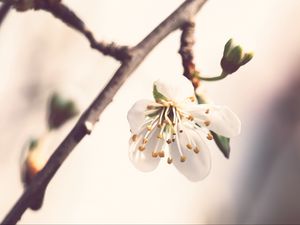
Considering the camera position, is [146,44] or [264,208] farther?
[264,208]

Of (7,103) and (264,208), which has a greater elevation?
(264,208)

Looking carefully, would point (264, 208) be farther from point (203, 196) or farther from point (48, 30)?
point (48, 30)

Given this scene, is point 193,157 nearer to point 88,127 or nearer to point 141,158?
point 141,158

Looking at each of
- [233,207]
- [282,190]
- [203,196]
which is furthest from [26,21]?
[282,190]

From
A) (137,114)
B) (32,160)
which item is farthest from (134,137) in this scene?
(32,160)

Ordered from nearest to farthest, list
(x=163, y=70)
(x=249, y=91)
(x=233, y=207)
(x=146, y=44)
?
(x=146, y=44)
(x=163, y=70)
(x=249, y=91)
(x=233, y=207)

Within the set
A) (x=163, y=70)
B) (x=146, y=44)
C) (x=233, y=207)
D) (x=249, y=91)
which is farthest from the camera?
(x=233, y=207)

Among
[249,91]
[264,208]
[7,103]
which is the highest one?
[249,91]
